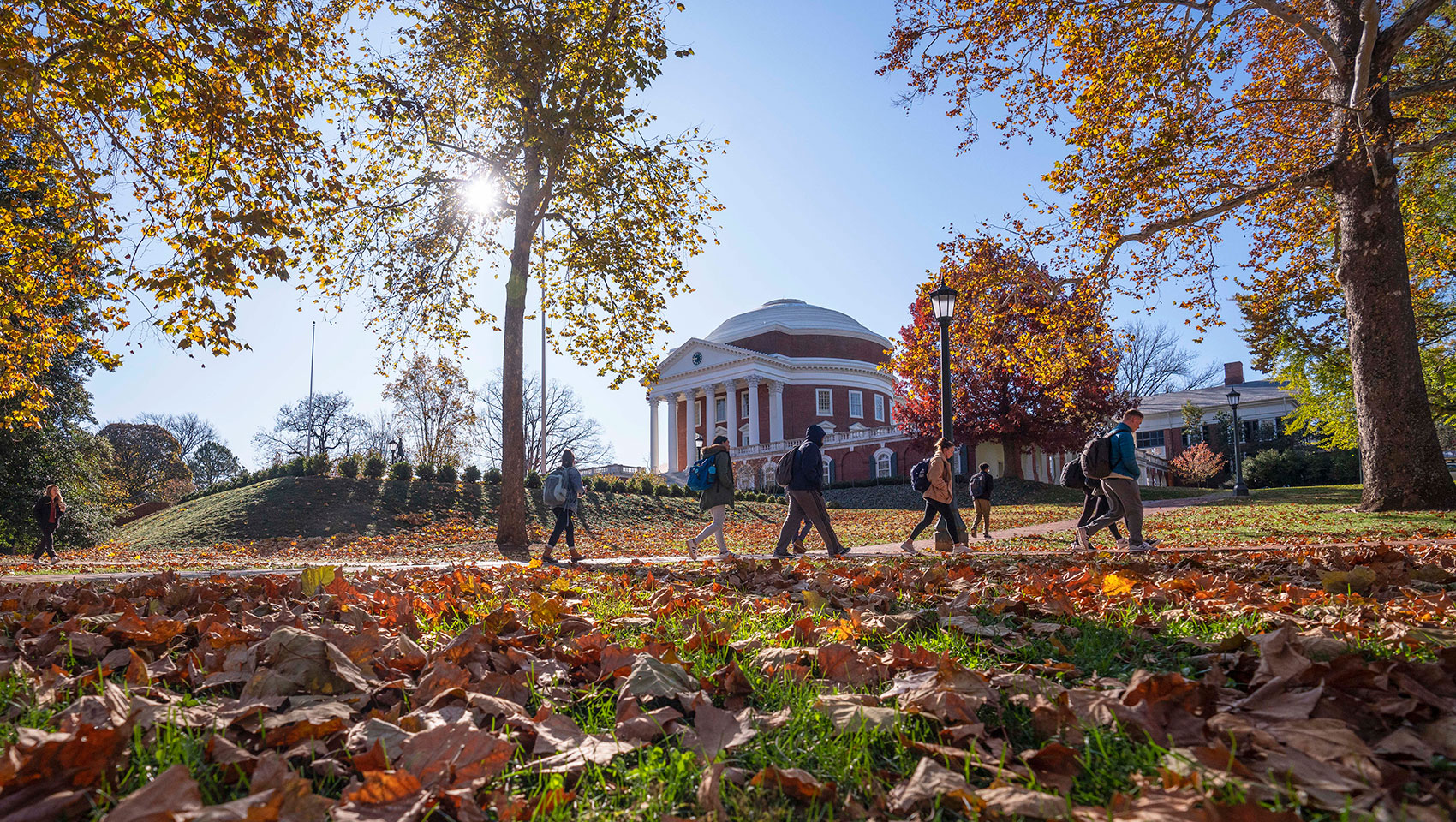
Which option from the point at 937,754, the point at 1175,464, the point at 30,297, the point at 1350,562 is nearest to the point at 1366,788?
the point at 937,754

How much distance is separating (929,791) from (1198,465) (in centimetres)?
5886

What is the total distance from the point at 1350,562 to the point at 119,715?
6.56 metres

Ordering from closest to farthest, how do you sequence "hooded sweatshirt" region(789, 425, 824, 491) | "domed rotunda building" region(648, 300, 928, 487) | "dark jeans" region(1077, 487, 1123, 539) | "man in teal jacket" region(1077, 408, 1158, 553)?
"man in teal jacket" region(1077, 408, 1158, 553), "hooded sweatshirt" region(789, 425, 824, 491), "dark jeans" region(1077, 487, 1123, 539), "domed rotunda building" region(648, 300, 928, 487)

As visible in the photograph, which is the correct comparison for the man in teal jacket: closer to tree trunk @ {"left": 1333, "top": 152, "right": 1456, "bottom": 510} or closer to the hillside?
tree trunk @ {"left": 1333, "top": 152, "right": 1456, "bottom": 510}

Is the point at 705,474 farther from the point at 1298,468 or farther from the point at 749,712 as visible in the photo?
the point at 1298,468

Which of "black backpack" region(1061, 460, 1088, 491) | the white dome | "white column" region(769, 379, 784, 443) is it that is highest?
the white dome

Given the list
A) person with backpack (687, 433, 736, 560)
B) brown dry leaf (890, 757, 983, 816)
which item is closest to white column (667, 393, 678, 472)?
person with backpack (687, 433, 736, 560)

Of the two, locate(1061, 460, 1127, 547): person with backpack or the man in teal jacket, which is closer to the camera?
the man in teal jacket

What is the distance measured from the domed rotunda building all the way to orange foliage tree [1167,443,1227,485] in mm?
20710

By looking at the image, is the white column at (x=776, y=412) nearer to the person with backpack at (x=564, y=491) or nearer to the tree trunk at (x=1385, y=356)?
the tree trunk at (x=1385, y=356)

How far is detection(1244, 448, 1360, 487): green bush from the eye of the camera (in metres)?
46.6

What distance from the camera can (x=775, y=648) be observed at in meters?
2.90

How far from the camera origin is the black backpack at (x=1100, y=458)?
9484mm

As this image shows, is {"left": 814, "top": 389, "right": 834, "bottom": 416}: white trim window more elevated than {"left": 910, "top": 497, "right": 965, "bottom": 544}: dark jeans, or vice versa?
{"left": 814, "top": 389, "right": 834, "bottom": 416}: white trim window
